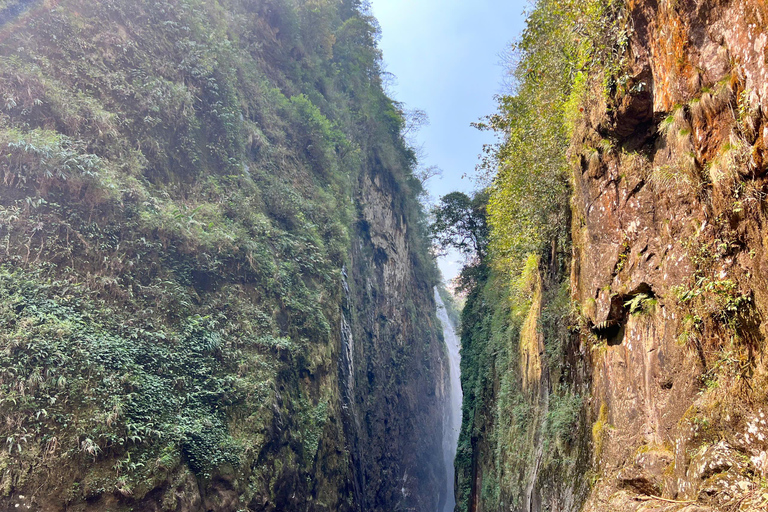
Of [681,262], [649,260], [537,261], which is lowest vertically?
→ [681,262]

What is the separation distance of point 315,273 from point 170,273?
490 cm

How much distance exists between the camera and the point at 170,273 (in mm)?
9336

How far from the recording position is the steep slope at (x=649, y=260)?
3.59 metres

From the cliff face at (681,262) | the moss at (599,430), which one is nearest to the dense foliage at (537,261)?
the moss at (599,430)

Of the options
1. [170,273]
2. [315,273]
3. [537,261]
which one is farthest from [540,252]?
[170,273]

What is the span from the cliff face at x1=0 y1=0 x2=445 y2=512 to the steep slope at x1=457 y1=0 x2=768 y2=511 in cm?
625

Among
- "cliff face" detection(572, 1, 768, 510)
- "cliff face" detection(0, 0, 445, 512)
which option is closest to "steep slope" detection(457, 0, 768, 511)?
"cliff face" detection(572, 1, 768, 510)

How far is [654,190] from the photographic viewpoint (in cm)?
531

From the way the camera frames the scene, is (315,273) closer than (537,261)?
No

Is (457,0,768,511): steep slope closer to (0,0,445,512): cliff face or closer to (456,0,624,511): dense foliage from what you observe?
(456,0,624,511): dense foliage

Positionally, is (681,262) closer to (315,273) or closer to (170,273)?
(170,273)

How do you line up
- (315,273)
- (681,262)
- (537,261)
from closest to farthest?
(681,262)
(537,261)
(315,273)

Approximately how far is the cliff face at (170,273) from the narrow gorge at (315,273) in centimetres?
5

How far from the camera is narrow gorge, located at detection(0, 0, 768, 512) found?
4.08 m
